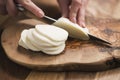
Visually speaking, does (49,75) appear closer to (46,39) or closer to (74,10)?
(46,39)

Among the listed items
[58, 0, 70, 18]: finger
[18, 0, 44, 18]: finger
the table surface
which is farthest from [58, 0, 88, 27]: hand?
the table surface

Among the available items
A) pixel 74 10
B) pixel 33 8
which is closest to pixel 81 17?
pixel 74 10

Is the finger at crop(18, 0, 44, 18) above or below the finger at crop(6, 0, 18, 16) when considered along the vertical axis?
above

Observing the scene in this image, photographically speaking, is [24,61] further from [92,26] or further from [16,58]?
[92,26]

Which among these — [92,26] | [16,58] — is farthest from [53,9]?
[16,58]

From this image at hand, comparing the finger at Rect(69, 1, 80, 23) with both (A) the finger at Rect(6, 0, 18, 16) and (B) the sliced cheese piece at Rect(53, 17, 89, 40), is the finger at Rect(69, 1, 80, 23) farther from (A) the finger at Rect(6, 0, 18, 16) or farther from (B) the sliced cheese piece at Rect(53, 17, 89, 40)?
(A) the finger at Rect(6, 0, 18, 16)

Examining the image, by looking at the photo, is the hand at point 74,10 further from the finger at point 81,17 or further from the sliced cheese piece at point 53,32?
the sliced cheese piece at point 53,32
